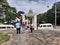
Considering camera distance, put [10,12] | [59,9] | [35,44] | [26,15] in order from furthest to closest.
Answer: [59,9]
[10,12]
[26,15]
[35,44]

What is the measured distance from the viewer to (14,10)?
244 feet

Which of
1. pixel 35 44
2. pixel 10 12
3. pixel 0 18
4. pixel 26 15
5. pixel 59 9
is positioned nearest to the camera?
pixel 35 44

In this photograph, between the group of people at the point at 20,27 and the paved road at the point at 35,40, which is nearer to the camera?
the paved road at the point at 35,40

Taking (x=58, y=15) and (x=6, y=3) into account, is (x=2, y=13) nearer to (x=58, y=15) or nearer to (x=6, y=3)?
(x=6, y=3)

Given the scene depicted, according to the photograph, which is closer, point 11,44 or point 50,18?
point 11,44

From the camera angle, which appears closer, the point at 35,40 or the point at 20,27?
the point at 35,40

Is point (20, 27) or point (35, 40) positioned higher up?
point (20, 27)

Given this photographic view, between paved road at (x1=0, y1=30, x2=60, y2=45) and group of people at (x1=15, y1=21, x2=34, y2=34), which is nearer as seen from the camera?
paved road at (x1=0, y1=30, x2=60, y2=45)

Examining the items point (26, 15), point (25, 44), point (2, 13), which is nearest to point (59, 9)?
point (2, 13)

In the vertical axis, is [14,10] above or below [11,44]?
above

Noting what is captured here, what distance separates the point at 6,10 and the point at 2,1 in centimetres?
307

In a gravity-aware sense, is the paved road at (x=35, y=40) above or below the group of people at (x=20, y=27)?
below

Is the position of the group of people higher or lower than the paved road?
higher

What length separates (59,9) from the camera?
3999 inches
